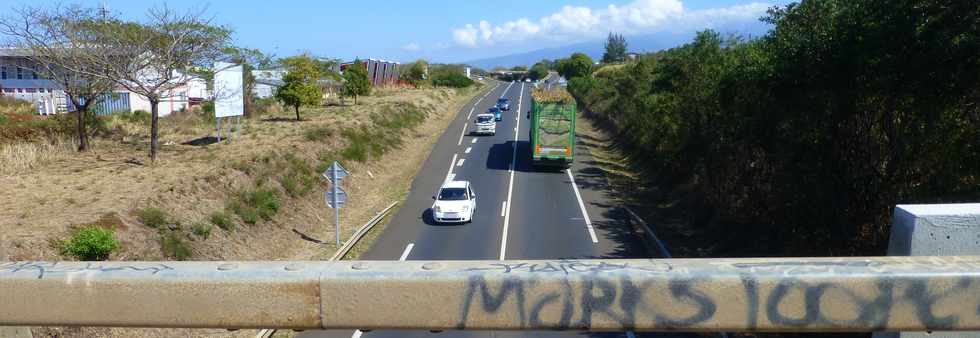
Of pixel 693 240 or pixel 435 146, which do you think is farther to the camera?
pixel 435 146

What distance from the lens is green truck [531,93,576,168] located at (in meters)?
32.6

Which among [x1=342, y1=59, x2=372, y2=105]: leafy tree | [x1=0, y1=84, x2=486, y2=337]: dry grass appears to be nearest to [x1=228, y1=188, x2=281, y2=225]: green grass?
[x1=0, y1=84, x2=486, y2=337]: dry grass

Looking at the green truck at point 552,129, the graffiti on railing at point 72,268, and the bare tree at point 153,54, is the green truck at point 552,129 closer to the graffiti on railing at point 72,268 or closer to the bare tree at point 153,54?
the bare tree at point 153,54

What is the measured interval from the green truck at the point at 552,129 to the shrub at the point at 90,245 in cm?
2172

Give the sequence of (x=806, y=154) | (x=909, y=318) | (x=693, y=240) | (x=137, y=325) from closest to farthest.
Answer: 1. (x=909, y=318)
2. (x=137, y=325)
3. (x=806, y=154)
4. (x=693, y=240)

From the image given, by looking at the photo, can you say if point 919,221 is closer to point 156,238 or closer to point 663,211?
point 156,238

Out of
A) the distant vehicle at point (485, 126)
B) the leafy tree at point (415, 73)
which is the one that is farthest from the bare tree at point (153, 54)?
the leafy tree at point (415, 73)

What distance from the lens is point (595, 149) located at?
44.0 metres

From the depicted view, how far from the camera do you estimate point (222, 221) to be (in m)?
19.7

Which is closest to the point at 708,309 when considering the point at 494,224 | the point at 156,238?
the point at 156,238

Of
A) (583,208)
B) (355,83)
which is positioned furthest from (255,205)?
(355,83)

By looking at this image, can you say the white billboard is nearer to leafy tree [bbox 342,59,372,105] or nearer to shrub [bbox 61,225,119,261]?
shrub [bbox 61,225,119,261]

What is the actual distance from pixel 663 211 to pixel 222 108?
67.1 ft

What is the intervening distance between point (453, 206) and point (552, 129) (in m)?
10.9
